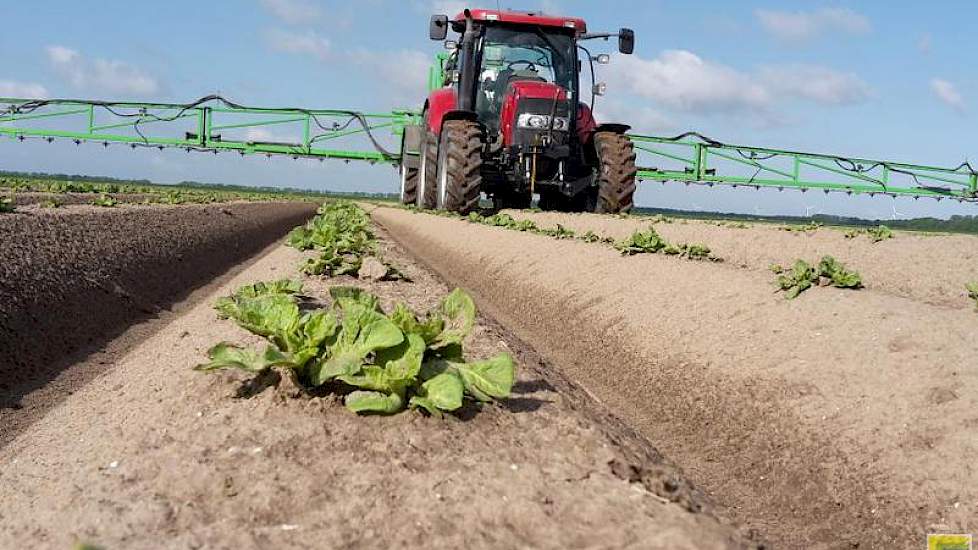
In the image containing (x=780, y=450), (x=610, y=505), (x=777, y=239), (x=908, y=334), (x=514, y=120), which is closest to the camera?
(x=610, y=505)

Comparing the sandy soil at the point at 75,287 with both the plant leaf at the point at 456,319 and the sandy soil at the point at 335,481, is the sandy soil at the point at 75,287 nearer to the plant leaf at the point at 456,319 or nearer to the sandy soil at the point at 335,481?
the sandy soil at the point at 335,481

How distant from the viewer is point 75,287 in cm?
805

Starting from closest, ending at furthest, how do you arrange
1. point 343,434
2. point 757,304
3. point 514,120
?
point 343,434
point 757,304
point 514,120

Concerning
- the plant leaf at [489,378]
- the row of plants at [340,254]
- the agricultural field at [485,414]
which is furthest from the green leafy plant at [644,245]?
the plant leaf at [489,378]

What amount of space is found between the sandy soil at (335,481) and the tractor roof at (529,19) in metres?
12.8

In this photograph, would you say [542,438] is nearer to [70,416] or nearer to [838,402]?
[838,402]

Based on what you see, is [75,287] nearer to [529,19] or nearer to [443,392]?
[443,392]

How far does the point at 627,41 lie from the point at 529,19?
2.11 m

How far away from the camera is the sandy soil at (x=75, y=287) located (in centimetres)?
599

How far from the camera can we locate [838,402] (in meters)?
4.64

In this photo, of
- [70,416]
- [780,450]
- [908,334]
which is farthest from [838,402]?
[70,416]

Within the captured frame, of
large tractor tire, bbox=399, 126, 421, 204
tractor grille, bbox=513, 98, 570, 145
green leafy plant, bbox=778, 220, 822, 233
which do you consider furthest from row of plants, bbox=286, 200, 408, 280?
large tractor tire, bbox=399, 126, 421, 204

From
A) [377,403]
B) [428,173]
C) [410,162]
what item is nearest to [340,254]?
[377,403]

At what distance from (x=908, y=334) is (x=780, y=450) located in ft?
3.69
